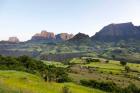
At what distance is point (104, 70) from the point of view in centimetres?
16700

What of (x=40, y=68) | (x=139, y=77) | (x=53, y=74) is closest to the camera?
(x=53, y=74)

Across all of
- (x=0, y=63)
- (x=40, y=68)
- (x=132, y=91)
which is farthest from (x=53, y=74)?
(x=132, y=91)

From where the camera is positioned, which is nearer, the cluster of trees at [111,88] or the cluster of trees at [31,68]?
the cluster of trees at [31,68]

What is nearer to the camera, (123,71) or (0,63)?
(0,63)

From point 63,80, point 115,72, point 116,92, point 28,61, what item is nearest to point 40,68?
point 28,61

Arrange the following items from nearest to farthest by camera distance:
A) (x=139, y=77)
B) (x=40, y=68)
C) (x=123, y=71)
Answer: (x=40, y=68) → (x=139, y=77) → (x=123, y=71)

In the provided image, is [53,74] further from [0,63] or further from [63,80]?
[0,63]

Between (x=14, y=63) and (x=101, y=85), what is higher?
(x=14, y=63)

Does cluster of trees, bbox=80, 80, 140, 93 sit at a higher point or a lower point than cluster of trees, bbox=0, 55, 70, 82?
lower

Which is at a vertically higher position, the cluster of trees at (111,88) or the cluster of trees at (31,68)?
the cluster of trees at (31,68)

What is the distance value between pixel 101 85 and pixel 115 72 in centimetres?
5939

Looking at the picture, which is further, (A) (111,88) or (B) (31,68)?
(B) (31,68)

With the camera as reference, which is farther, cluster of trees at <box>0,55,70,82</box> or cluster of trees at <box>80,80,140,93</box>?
cluster of trees at <box>80,80,140,93</box>

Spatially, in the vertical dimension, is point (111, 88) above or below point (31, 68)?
below
